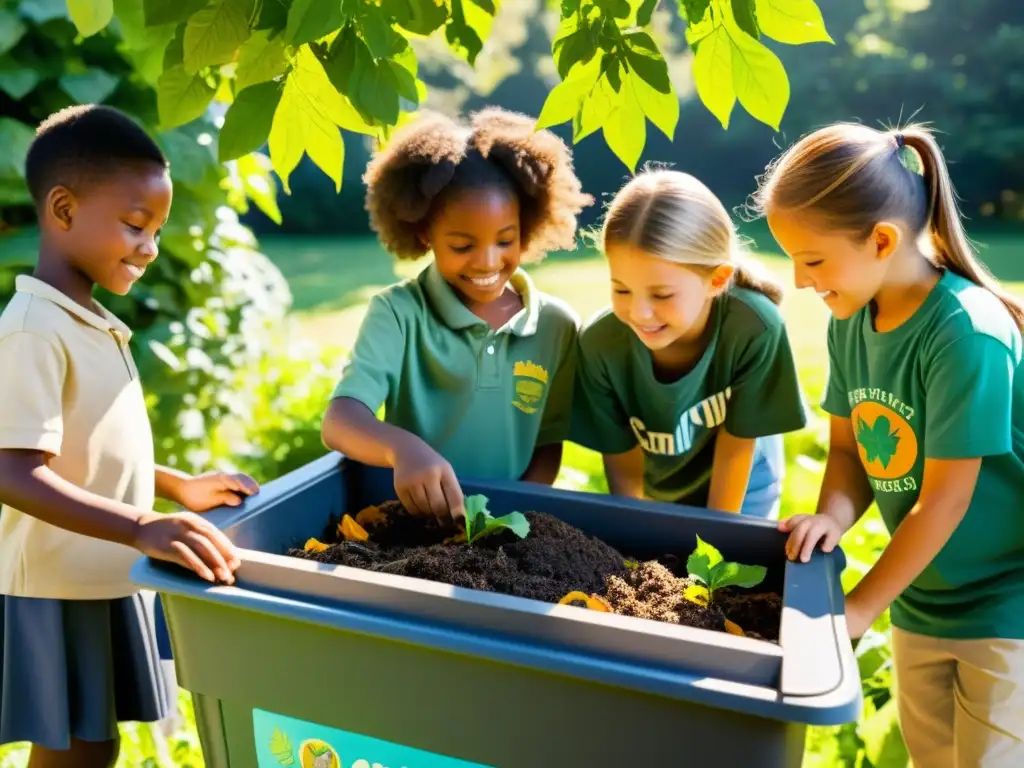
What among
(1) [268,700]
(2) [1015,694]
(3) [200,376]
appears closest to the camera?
(1) [268,700]

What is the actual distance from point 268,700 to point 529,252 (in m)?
1.17

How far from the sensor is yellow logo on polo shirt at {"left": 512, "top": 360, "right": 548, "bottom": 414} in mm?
1946

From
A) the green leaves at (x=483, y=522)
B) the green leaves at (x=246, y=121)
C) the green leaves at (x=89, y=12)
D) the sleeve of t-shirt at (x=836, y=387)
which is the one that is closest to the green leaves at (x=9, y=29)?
the green leaves at (x=89, y=12)

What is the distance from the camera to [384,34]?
3.85 feet

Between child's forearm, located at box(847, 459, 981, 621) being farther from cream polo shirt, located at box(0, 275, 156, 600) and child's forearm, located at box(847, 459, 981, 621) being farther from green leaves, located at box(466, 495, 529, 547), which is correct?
cream polo shirt, located at box(0, 275, 156, 600)

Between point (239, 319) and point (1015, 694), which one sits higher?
point (239, 319)

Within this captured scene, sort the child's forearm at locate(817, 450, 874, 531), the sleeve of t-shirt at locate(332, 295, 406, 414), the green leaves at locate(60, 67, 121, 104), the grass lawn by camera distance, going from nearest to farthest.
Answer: the child's forearm at locate(817, 450, 874, 531)
the sleeve of t-shirt at locate(332, 295, 406, 414)
the grass lawn
the green leaves at locate(60, 67, 121, 104)

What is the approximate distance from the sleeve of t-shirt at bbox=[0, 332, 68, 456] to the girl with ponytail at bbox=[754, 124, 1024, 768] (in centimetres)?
108

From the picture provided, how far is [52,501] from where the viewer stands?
1383 mm

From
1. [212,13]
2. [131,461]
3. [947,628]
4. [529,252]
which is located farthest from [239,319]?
[947,628]

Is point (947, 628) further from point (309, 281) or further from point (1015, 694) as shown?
point (309, 281)

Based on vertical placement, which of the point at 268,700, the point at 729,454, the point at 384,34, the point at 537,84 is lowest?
the point at 268,700

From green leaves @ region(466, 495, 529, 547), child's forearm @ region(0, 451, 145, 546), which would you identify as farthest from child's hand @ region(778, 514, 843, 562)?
child's forearm @ region(0, 451, 145, 546)

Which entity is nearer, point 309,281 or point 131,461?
point 131,461
